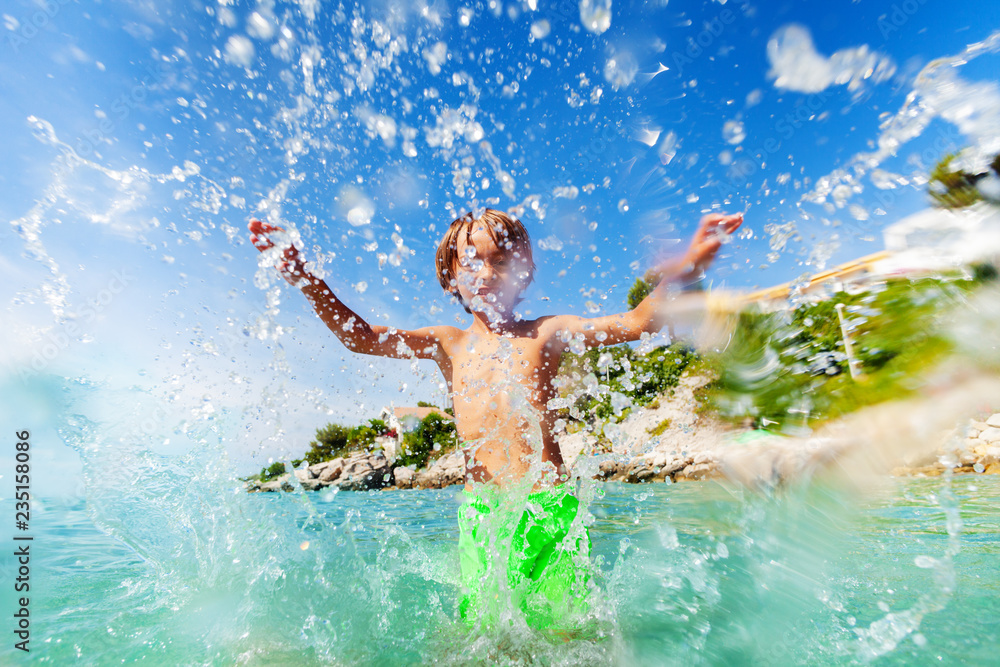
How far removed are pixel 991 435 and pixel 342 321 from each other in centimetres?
966

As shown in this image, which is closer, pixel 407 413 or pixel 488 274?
pixel 488 274

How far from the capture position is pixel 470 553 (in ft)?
7.63

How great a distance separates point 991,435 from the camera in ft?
22.8

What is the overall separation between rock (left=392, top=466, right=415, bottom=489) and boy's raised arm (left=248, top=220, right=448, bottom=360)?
15716mm

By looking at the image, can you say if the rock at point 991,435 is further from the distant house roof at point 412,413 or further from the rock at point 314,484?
the rock at point 314,484

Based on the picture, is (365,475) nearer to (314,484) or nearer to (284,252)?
(314,484)

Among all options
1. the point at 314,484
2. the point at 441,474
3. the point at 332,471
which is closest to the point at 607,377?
the point at 441,474

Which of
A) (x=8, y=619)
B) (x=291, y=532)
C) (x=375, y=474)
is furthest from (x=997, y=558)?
(x=375, y=474)

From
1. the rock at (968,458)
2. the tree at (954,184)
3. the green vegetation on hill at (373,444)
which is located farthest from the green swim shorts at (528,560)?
the green vegetation on hill at (373,444)

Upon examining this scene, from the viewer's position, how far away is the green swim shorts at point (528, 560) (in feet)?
7.03

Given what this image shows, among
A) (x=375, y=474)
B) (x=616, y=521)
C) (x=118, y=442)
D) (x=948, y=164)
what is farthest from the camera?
(x=375, y=474)

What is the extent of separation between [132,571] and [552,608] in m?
3.08

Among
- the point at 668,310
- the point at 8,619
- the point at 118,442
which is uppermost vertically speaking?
the point at 668,310

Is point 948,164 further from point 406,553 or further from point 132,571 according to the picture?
point 132,571
